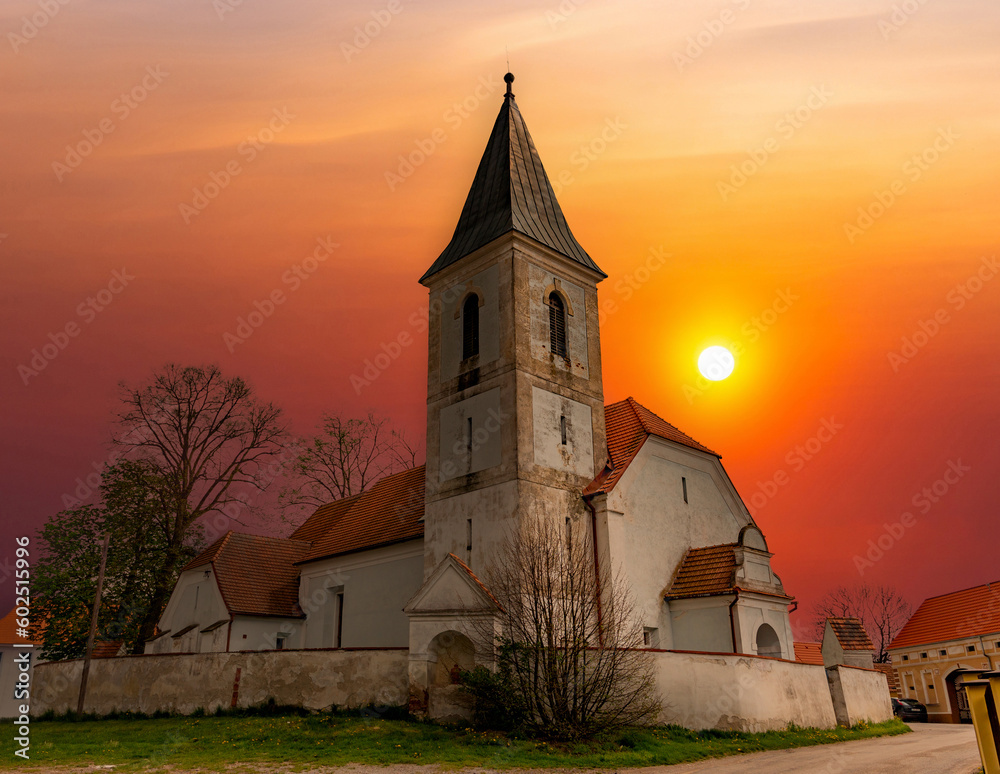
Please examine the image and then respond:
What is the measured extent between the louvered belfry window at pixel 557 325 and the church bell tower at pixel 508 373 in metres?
0.04

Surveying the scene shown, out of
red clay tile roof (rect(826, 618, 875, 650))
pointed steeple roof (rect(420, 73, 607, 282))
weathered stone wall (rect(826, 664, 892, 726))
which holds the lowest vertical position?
weathered stone wall (rect(826, 664, 892, 726))

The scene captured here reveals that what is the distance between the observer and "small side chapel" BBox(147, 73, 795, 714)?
21.2 metres

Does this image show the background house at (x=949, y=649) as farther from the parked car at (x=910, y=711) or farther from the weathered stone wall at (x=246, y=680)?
the weathered stone wall at (x=246, y=680)

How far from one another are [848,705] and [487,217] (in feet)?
61.1

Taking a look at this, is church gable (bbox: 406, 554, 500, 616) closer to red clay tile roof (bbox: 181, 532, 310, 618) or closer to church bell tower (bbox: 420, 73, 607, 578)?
church bell tower (bbox: 420, 73, 607, 578)

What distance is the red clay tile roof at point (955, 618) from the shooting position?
40.7 m

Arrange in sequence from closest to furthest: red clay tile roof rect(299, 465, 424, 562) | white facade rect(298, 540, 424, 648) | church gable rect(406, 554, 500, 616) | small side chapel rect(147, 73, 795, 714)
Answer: church gable rect(406, 554, 500, 616), small side chapel rect(147, 73, 795, 714), white facade rect(298, 540, 424, 648), red clay tile roof rect(299, 465, 424, 562)

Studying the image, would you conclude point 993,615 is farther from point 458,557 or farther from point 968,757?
point 458,557

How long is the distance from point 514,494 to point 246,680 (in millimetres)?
9645

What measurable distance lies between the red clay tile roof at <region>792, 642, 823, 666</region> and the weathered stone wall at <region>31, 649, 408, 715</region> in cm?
1361

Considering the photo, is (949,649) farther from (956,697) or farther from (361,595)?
(361,595)

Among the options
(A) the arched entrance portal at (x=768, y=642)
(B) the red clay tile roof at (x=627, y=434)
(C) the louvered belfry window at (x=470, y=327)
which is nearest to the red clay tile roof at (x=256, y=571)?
(C) the louvered belfry window at (x=470, y=327)

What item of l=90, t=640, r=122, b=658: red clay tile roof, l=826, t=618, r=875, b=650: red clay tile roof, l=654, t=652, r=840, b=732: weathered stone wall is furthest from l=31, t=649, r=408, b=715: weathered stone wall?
l=826, t=618, r=875, b=650: red clay tile roof

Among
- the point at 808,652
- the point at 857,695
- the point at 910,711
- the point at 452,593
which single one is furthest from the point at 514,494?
the point at 910,711
